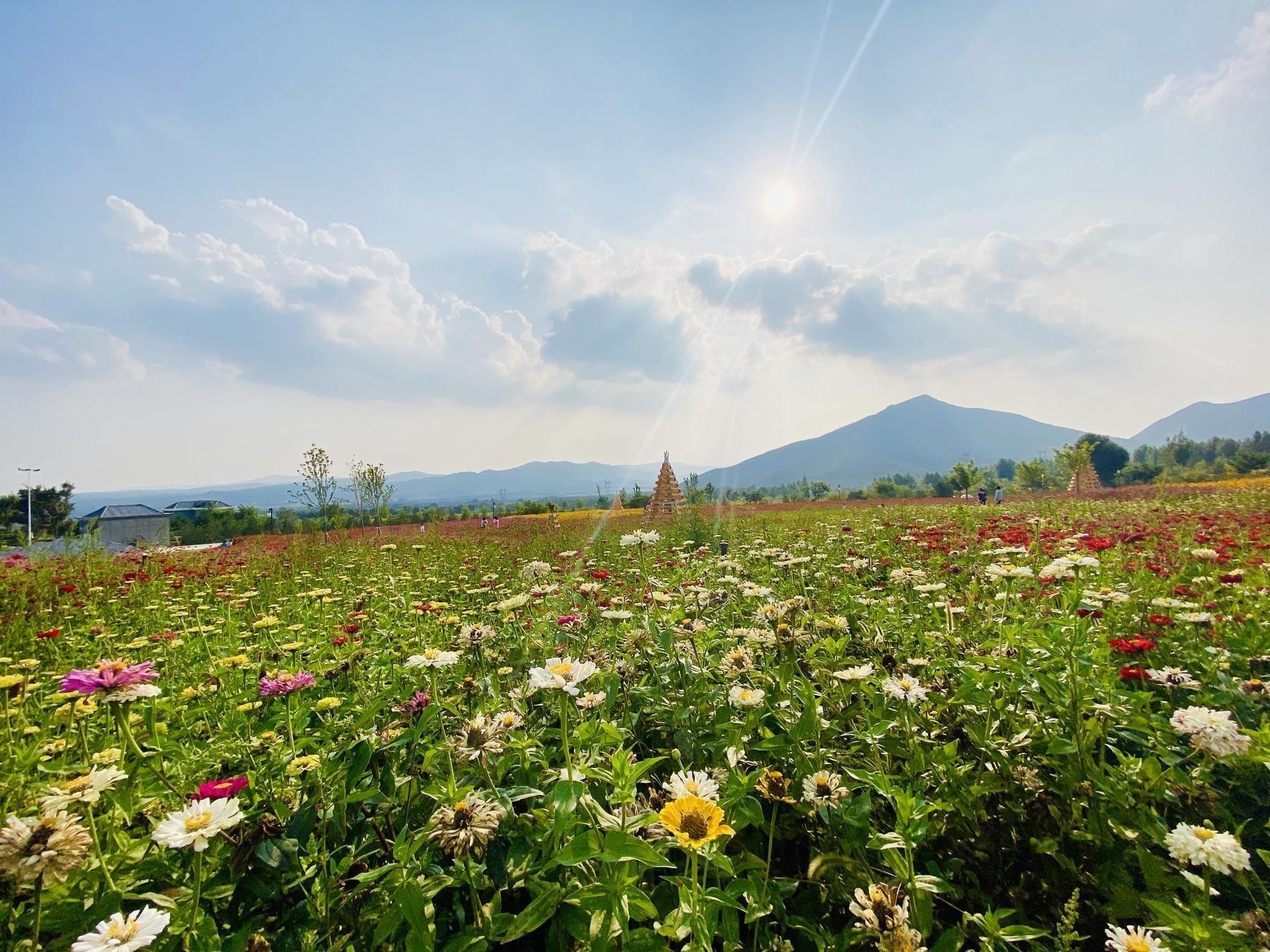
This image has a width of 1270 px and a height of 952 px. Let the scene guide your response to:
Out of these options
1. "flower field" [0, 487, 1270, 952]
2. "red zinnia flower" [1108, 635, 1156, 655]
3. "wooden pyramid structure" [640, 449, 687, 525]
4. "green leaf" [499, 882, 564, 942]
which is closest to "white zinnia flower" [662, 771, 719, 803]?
"flower field" [0, 487, 1270, 952]

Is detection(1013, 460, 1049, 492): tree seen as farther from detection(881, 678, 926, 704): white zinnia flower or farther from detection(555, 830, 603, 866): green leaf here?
detection(555, 830, 603, 866): green leaf

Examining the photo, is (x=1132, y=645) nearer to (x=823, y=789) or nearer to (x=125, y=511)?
(x=823, y=789)

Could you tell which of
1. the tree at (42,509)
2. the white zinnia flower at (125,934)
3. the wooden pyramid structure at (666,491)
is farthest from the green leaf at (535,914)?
the tree at (42,509)

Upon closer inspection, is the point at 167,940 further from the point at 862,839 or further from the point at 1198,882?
the point at 1198,882

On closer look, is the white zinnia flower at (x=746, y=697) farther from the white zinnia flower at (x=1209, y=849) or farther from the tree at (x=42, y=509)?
the tree at (x=42, y=509)

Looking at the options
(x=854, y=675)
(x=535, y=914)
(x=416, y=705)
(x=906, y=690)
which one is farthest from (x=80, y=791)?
(x=906, y=690)

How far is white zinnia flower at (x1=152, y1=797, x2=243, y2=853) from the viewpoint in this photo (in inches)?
34.5

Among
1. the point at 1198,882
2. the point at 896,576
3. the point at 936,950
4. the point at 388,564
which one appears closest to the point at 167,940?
the point at 936,950

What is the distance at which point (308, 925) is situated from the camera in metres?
1.01

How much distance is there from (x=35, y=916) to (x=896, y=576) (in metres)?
3.37

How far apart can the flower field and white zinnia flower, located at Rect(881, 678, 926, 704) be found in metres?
0.02

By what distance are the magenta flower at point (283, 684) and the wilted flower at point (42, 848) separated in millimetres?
524

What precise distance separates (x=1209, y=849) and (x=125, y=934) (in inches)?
77.6

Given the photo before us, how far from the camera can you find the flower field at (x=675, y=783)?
0.96 m
